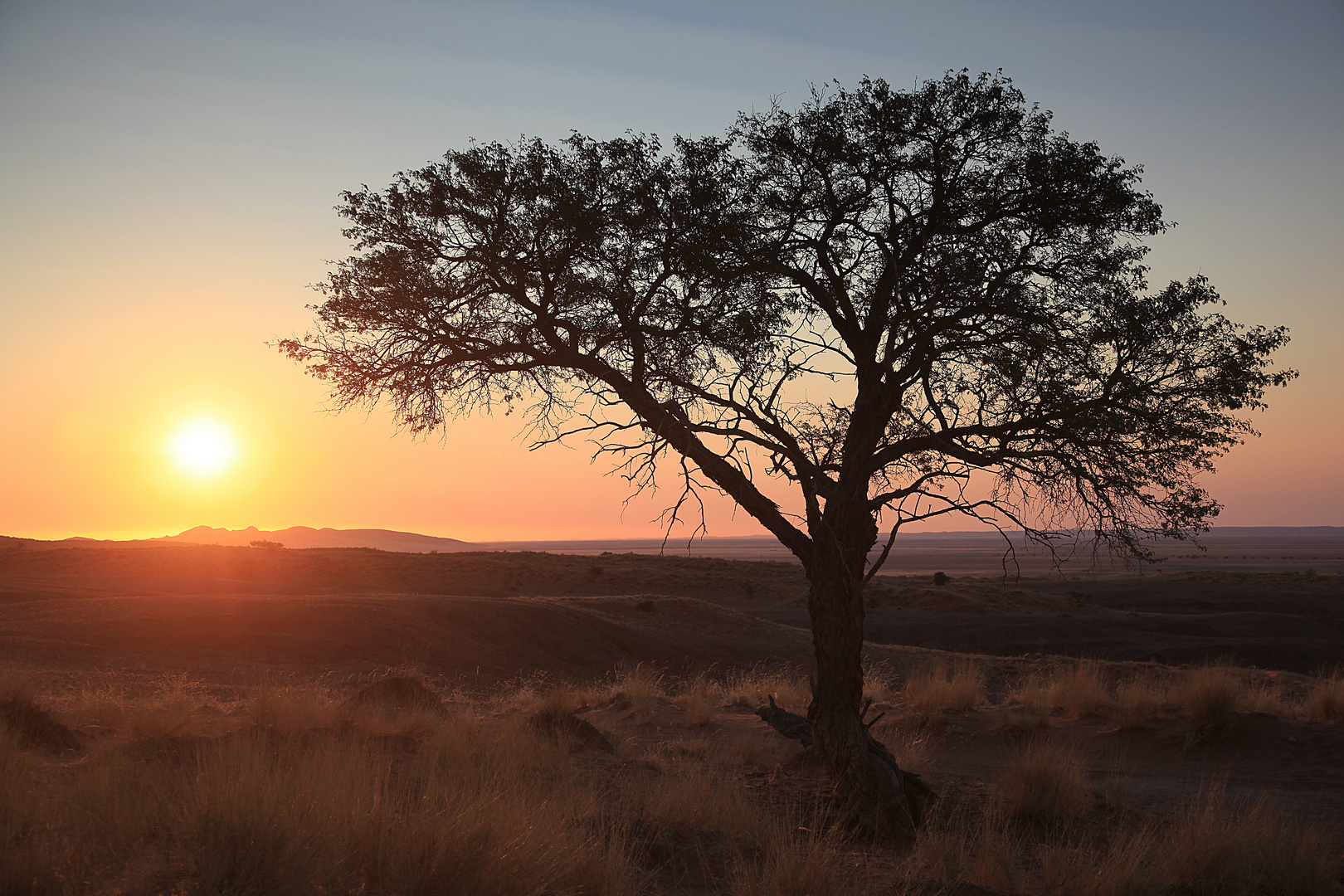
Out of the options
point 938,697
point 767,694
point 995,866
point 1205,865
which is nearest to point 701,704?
point 767,694

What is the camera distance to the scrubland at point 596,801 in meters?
4.82

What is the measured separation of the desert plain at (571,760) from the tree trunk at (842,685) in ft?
1.48

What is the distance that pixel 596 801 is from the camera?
734 centimetres

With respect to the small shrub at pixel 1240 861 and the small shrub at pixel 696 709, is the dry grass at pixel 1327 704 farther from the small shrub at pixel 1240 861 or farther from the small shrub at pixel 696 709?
the small shrub at pixel 696 709

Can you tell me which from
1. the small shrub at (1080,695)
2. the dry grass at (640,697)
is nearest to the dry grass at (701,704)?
the dry grass at (640,697)

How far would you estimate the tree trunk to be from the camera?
8156mm

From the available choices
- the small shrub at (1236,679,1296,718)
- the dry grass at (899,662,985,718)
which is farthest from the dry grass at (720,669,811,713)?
the small shrub at (1236,679,1296,718)

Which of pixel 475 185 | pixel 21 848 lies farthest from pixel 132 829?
pixel 475 185

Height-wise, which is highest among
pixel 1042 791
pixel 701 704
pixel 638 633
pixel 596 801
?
pixel 596 801

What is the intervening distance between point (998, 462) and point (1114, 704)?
31.7ft

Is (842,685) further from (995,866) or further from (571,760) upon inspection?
(571,760)

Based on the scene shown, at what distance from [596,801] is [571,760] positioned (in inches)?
98.9

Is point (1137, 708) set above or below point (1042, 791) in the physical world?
below

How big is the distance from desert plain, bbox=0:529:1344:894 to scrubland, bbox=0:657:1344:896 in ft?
0.11
